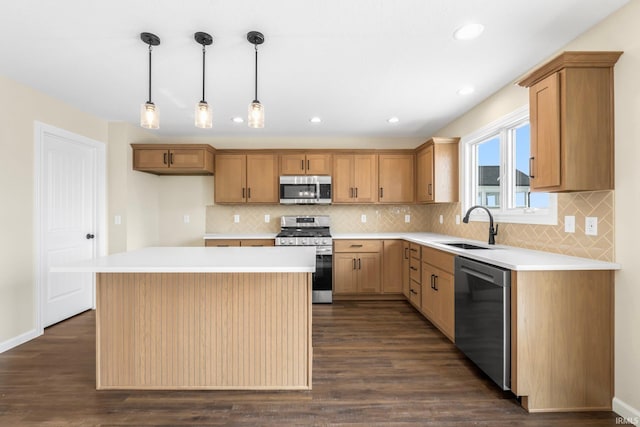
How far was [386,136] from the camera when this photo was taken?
4734 millimetres

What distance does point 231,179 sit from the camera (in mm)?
4477

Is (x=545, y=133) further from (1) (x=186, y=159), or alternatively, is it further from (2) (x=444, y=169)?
(1) (x=186, y=159)

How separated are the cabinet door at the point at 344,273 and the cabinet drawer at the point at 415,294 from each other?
0.71 meters

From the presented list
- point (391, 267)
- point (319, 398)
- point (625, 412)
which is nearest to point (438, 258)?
point (391, 267)

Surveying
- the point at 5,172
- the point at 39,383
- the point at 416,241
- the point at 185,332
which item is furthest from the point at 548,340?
the point at 5,172

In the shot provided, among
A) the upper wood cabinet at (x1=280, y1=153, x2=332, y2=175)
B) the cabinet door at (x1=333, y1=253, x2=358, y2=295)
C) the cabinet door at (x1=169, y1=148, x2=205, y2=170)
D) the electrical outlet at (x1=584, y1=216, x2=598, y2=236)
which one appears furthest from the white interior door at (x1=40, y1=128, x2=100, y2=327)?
the electrical outlet at (x1=584, y1=216, x2=598, y2=236)

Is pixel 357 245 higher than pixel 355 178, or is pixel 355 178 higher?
pixel 355 178

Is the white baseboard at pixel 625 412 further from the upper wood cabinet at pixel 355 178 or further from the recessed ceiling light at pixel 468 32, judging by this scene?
the upper wood cabinet at pixel 355 178

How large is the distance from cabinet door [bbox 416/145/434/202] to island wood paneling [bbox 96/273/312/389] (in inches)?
101

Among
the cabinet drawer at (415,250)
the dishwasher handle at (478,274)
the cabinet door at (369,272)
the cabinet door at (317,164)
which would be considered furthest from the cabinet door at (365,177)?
the dishwasher handle at (478,274)

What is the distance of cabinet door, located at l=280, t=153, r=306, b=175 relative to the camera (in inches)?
177

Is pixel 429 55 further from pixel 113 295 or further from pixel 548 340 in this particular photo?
pixel 113 295

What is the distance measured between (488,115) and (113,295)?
357cm

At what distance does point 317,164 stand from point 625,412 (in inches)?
146
